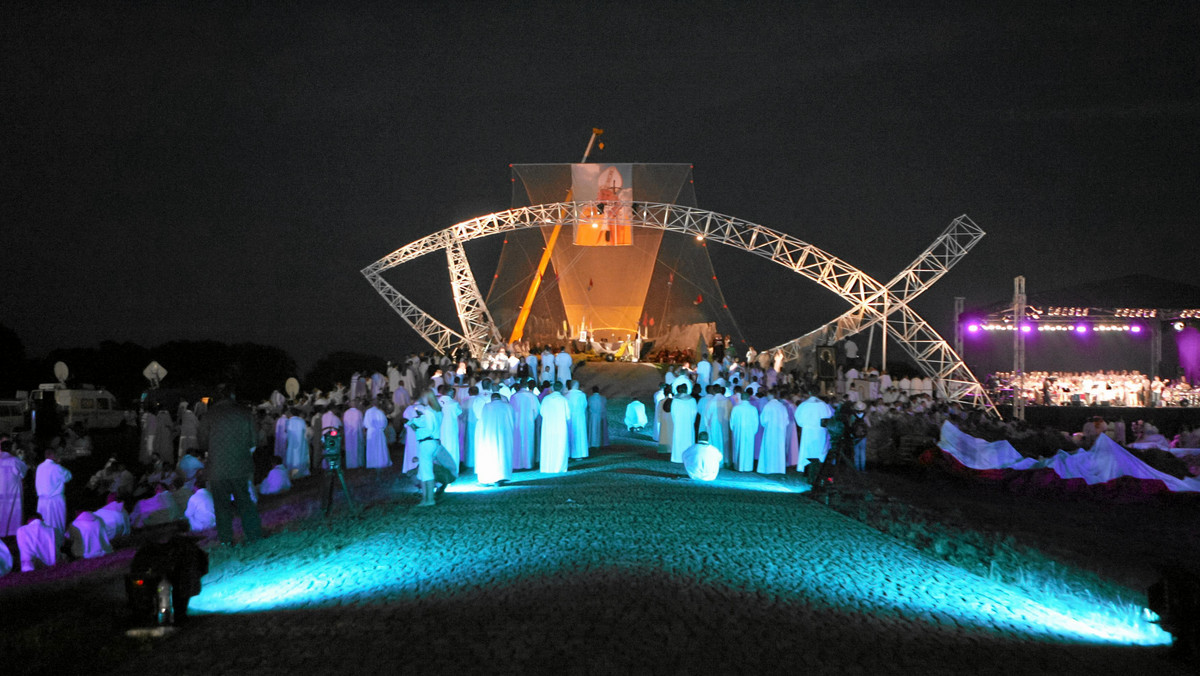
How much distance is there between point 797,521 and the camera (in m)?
8.24

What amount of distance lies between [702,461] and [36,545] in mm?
7874

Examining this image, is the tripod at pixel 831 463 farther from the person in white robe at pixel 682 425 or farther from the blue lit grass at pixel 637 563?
the person in white robe at pixel 682 425

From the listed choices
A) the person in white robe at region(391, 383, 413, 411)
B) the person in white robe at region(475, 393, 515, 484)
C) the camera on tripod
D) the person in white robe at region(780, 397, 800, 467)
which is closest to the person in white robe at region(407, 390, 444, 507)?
the camera on tripod

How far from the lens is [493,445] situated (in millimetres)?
10945

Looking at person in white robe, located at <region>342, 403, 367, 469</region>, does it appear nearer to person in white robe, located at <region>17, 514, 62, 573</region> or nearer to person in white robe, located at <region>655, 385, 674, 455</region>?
person in white robe, located at <region>655, 385, 674, 455</region>

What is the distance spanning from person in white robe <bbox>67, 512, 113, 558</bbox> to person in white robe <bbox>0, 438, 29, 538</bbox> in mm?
982

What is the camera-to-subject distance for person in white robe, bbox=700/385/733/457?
13336mm

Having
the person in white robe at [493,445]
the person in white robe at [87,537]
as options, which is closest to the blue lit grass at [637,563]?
the person in white robe at [493,445]

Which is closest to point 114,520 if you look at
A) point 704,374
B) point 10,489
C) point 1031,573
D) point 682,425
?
point 10,489

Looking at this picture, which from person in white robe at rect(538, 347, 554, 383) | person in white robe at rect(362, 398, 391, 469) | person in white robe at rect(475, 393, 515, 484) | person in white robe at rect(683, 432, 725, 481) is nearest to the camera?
person in white robe at rect(475, 393, 515, 484)

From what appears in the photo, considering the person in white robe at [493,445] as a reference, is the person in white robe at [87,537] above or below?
below

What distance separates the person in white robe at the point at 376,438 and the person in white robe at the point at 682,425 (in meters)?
4.98

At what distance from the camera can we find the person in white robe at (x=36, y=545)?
27.5 ft

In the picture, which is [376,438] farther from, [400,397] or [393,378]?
[393,378]
